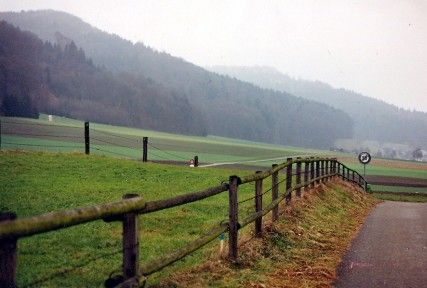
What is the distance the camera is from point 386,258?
9148 mm

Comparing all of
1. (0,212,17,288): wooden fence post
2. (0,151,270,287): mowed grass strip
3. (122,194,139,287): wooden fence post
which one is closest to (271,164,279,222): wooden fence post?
(0,151,270,287): mowed grass strip

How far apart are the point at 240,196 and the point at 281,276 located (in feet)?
31.0

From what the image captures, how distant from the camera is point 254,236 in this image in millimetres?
9258

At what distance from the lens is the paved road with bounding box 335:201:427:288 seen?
7410 millimetres

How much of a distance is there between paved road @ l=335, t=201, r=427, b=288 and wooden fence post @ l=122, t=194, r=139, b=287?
3761 mm

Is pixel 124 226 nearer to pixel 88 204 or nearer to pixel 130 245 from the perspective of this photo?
pixel 130 245

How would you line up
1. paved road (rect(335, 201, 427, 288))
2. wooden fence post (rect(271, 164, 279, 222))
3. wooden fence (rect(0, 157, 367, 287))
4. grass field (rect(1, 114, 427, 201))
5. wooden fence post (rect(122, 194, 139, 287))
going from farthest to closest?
1. grass field (rect(1, 114, 427, 201))
2. wooden fence post (rect(271, 164, 279, 222))
3. paved road (rect(335, 201, 427, 288))
4. wooden fence post (rect(122, 194, 139, 287))
5. wooden fence (rect(0, 157, 367, 287))

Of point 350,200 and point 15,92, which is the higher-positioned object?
point 15,92

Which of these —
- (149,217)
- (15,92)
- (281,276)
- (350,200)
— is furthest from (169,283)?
(15,92)

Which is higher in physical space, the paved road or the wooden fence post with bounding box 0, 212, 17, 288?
the wooden fence post with bounding box 0, 212, 17, 288

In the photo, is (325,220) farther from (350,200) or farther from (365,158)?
(365,158)

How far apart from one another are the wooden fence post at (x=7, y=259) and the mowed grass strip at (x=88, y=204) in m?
0.25

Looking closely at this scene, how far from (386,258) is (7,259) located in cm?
785

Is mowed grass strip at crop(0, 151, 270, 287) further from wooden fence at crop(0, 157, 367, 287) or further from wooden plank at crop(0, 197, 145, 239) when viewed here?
wooden plank at crop(0, 197, 145, 239)
